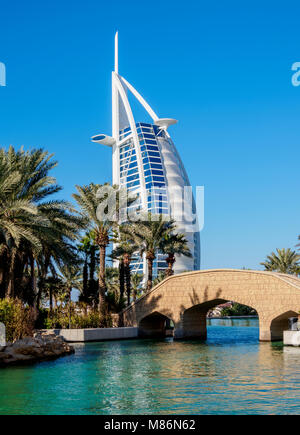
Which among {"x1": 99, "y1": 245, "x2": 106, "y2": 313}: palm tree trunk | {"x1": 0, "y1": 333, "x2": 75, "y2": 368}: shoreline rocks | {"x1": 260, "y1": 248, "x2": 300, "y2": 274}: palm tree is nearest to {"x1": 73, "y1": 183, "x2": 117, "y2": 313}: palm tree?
{"x1": 99, "y1": 245, "x2": 106, "y2": 313}: palm tree trunk

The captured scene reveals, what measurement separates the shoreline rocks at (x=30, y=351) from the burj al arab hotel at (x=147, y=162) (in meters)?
84.0

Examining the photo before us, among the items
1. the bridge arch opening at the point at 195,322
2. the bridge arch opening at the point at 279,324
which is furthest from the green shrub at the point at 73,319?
the bridge arch opening at the point at 279,324

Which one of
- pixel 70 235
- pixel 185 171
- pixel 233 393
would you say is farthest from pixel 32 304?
pixel 185 171

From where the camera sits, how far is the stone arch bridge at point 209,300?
33812mm

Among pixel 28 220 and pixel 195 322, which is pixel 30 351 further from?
pixel 195 322

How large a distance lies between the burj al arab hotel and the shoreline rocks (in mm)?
83970

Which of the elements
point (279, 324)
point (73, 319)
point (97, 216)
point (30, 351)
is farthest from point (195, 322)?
point (30, 351)

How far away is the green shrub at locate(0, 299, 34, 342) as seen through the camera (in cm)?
2223

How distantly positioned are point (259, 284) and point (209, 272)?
3781 millimetres

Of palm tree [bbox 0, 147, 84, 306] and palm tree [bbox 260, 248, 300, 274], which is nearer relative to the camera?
palm tree [bbox 0, 147, 84, 306]

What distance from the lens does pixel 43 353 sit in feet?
74.0

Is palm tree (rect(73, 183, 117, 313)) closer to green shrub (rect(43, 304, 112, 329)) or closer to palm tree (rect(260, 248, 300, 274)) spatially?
green shrub (rect(43, 304, 112, 329))

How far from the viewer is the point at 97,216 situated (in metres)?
36.3

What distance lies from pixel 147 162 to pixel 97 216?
7719 cm
